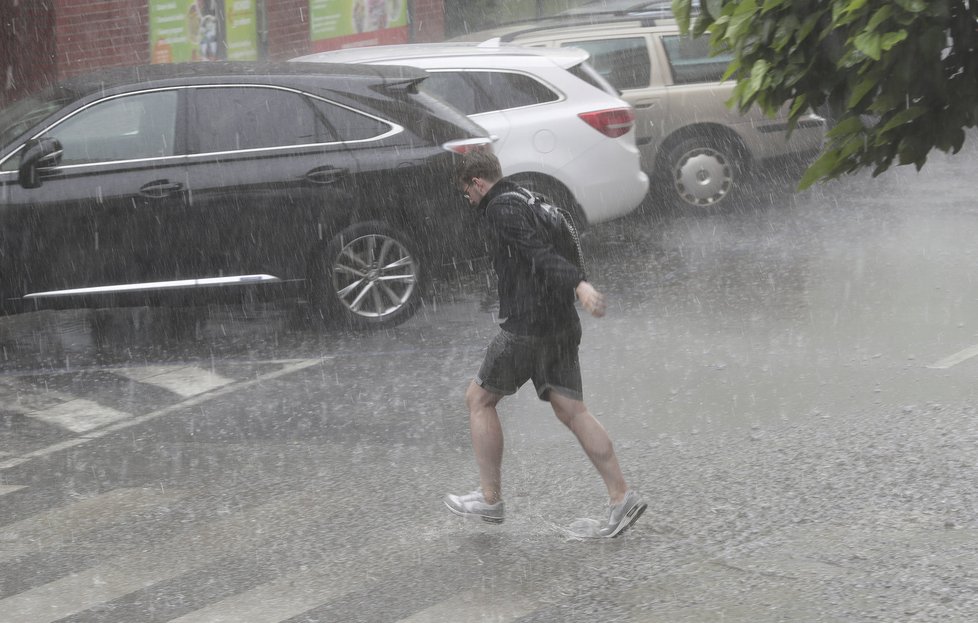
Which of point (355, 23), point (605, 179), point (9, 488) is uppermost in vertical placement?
point (355, 23)

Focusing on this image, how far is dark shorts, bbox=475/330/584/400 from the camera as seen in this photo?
5.87 metres

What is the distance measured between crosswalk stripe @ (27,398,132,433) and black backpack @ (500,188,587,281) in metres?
3.29

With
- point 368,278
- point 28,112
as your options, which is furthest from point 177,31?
point 368,278

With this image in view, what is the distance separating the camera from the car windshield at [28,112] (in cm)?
930

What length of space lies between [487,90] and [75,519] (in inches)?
241

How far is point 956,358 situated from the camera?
8.30 meters

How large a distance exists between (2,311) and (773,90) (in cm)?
673

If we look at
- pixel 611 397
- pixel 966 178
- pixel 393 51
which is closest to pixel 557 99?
pixel 393 51

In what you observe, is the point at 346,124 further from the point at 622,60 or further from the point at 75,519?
the point at 622,60

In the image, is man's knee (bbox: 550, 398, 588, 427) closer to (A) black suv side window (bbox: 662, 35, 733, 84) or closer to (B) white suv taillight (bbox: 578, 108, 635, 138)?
(B) white suv taillight (bbox: 578, 108, 635, 138)

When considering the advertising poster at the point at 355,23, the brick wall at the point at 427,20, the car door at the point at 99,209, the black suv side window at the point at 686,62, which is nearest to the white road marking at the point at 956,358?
the car door at the point at 99,209

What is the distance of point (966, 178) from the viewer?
47.9 feet

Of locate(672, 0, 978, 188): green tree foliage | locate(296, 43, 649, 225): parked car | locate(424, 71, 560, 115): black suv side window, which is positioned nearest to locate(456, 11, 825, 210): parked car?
locate(296, 43, 649, 225): parked car

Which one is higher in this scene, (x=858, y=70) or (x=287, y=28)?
(x=287, y=28)
